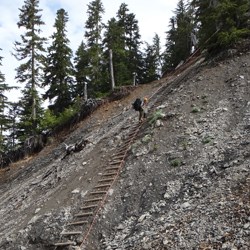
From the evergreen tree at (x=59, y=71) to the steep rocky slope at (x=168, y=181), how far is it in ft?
59.7

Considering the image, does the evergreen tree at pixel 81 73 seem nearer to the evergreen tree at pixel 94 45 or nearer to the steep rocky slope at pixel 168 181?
the evergreen tree at pixel 94 45

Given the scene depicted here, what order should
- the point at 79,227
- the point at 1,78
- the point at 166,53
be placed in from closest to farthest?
the point at 79,227 → the point at 1,78 → the point at 166,53

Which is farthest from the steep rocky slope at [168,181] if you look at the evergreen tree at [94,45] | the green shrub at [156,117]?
the evergreen tree at [94,45]

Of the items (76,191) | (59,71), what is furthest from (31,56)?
(76,191)

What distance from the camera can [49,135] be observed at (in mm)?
30094

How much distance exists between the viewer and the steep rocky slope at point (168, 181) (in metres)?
9.78

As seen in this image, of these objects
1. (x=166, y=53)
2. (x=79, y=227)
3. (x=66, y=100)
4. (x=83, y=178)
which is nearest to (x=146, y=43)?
(x=166, y=53)

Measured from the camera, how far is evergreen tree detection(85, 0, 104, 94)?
3838cm

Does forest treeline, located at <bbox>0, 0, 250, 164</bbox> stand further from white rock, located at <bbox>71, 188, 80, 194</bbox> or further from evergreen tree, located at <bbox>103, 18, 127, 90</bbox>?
white rock, located at <bbox>71, 188, 80, 194</bbox>

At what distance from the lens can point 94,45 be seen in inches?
1581

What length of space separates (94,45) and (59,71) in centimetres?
488

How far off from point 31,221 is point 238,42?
15462 mm

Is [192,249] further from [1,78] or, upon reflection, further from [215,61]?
[1,78]

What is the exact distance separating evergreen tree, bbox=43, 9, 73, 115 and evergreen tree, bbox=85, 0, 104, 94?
7.64ft
